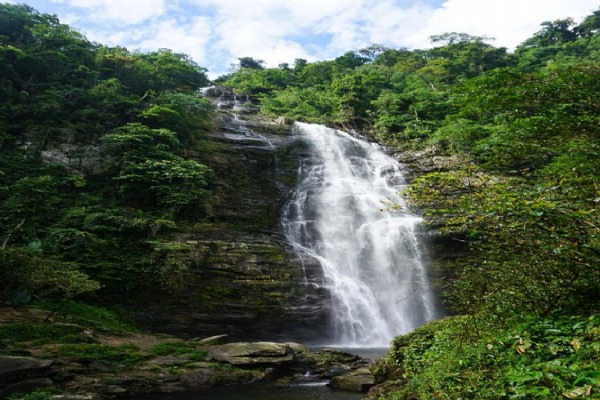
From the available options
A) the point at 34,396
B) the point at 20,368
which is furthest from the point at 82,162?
the point at 34,396

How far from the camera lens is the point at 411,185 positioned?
6.69 m

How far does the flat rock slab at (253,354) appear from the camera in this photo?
11.1 meters

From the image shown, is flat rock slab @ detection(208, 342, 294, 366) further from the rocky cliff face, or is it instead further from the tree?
the tree

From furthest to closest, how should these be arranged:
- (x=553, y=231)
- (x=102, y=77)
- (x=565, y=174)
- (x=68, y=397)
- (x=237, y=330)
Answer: (x=102, y=77), (x=237, y=330), (x=68, y=397), (x=565, y=174), (x=553, y=231)

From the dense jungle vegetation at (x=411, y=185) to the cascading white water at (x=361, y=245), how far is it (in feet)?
7.00

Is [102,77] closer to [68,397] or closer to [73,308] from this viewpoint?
[73,308]

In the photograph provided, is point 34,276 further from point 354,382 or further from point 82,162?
point 82,162

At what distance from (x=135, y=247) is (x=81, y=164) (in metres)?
6.83

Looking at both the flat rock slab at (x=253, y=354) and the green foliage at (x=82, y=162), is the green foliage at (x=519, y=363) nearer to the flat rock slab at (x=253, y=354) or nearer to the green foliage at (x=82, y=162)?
the flat rock slab at (x=253, y=354)

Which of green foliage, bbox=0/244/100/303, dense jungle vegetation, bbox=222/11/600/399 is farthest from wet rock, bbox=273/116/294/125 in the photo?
dense jungle vegetation, bbox=222/11/600/399

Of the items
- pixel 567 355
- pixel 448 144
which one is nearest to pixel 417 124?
pixel 448 144

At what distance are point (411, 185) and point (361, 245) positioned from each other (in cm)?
1330

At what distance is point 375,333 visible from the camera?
1609cm

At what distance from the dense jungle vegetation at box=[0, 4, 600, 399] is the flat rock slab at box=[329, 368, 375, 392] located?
0.43m
